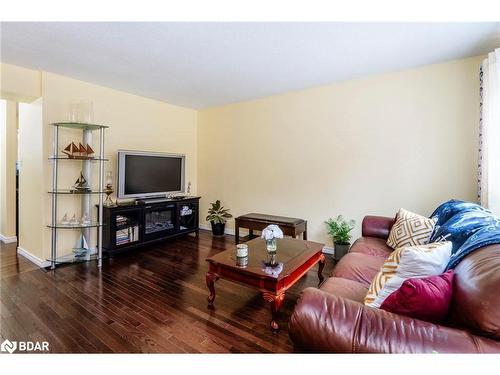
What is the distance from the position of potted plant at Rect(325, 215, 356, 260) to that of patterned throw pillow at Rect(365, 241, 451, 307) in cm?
192

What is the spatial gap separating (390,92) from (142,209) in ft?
11.7

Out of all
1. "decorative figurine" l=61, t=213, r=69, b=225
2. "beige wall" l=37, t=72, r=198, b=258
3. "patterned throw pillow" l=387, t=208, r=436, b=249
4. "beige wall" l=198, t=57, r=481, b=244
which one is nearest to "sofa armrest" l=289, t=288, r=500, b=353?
"patterned throw pillow" l=387, t=208, r=436, b=249

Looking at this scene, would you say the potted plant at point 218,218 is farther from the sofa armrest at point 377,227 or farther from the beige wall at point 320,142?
the sofa armrest at point 377,227

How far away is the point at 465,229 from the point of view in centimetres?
158

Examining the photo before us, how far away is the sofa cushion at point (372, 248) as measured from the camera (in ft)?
7.63

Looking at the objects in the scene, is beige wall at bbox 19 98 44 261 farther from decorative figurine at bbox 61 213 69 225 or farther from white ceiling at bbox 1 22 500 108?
white ceiling at bbox 1 22 500 108

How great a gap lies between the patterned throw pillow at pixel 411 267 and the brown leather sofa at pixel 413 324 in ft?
0.28

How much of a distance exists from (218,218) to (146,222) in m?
1.17

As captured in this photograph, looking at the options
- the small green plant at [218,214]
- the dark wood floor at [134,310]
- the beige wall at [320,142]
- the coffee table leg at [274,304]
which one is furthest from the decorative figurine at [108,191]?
the coffee table leg at [274,304]

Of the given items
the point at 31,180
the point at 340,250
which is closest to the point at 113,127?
the point at 31,180

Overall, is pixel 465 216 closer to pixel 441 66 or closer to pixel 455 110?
pixel 455 110

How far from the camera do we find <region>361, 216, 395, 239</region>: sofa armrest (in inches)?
108

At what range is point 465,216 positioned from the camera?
1.76 m

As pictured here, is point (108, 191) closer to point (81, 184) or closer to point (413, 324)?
point (81, 184)
